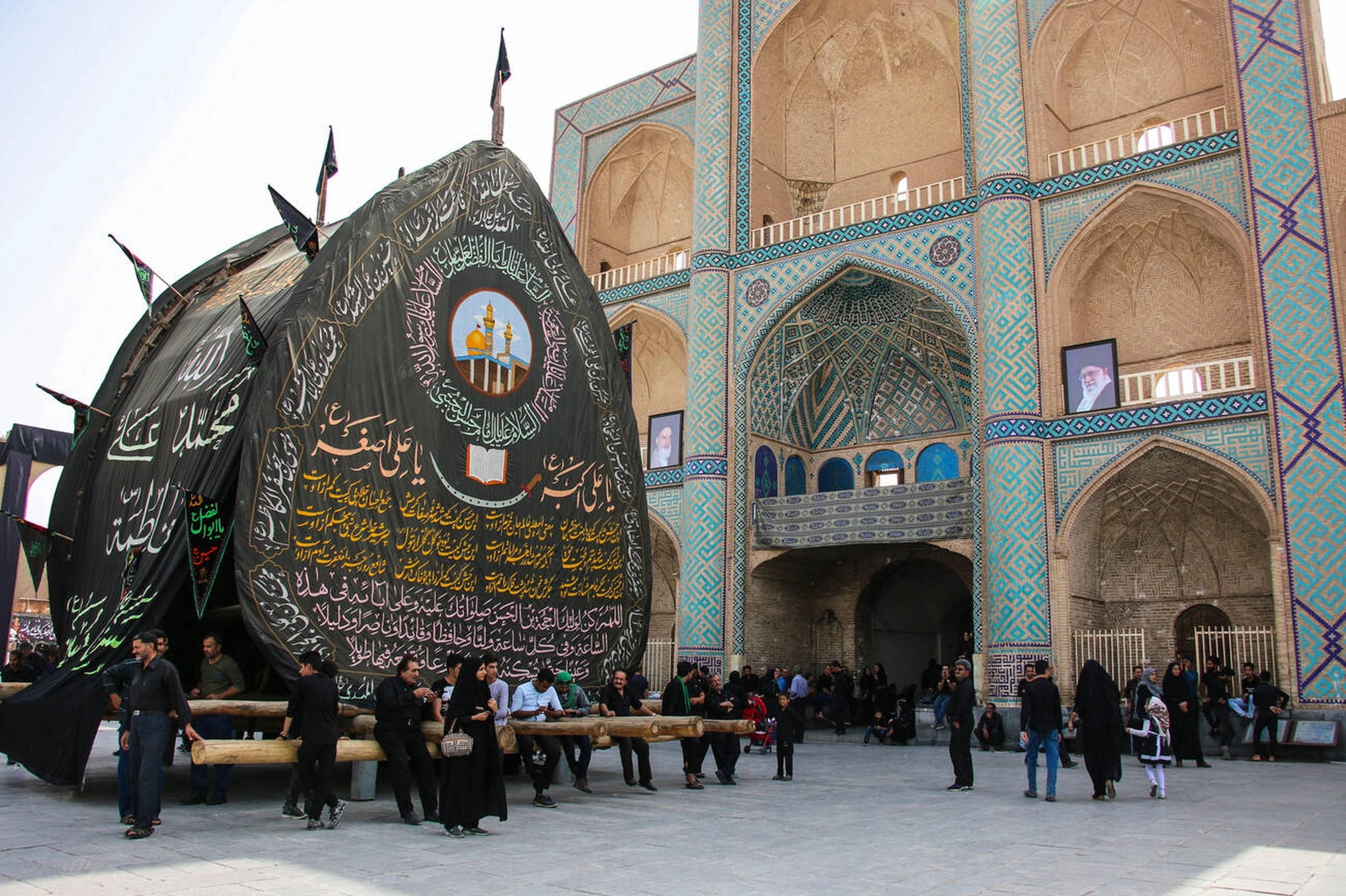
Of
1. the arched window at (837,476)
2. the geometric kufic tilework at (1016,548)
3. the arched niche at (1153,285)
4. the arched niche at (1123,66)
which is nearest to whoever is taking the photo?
the geometric kufic tilework at (1016,548)

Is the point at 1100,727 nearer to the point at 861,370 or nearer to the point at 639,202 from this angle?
the point at 861,370

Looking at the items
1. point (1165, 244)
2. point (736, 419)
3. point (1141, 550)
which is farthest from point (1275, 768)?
point (736, 419)

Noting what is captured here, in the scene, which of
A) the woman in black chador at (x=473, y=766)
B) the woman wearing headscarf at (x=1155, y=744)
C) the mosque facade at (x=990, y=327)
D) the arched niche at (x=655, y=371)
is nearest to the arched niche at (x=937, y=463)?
the mosque facade at (x=990, y=327)

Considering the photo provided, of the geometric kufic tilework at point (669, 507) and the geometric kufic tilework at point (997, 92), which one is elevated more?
the geometric kufic tilework at point (997, 92)

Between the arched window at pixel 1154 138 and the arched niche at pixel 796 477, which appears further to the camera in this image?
the arched niche at pixel 796 477

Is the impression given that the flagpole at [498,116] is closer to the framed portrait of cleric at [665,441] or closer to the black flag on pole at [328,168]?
the black flag on pole at [328,168]

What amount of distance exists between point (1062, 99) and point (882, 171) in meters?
3.28

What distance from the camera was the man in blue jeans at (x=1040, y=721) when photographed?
7102mm

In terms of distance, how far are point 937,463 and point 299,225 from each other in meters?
10.7

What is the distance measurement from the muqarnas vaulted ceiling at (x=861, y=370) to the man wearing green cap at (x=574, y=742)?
8.33 m

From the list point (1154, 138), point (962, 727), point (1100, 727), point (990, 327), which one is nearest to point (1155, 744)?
point (1100, 727)

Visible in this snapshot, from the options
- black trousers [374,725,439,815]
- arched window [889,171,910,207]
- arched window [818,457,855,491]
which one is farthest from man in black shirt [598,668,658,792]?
arched window [889,171,910,207]

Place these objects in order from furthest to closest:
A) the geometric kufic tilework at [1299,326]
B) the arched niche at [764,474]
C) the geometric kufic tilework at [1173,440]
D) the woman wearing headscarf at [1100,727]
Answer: the arched niche at [764,474] < the geometric kufic tilework at [1173,440] < the geometric kufic tilework at [1299,326] < the woman wearing headscarf at [1100,727]

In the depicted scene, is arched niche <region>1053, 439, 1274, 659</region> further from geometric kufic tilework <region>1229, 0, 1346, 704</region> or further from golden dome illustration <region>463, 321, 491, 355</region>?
golden dome illustration <region>463, 321, 491, 355</region>
